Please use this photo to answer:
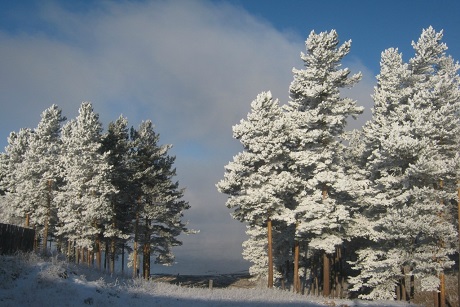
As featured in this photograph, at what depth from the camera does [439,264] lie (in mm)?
25734

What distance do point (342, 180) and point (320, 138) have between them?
12.2 ft

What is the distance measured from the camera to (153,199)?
127ft

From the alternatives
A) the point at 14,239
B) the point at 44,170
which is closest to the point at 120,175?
the point at 44,170

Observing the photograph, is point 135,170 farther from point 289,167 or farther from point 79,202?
point 289,167

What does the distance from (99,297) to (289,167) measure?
17.4 metres

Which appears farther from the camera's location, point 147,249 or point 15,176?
point 15,176

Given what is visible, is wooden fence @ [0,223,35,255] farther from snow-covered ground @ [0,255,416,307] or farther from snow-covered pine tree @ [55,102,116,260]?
snow-covered pine tree @ [55,102,116,260]

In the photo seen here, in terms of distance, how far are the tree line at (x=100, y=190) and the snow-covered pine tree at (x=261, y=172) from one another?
11408 millimetres

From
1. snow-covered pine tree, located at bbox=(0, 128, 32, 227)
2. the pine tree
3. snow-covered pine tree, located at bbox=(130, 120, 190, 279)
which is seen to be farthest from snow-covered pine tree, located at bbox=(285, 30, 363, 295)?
snow-covered pine tree, located at bbox=(0, 128, 32, 227)

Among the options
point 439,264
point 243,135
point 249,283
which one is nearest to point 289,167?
point 243,135

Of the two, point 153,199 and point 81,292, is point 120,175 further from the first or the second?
point 81,292

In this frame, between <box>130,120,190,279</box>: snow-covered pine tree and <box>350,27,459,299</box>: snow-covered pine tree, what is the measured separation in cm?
1846

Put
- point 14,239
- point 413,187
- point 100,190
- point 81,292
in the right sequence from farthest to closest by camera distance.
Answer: point 100,190, point 413,187, point 14,239, point 81,292

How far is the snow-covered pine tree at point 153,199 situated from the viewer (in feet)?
127
